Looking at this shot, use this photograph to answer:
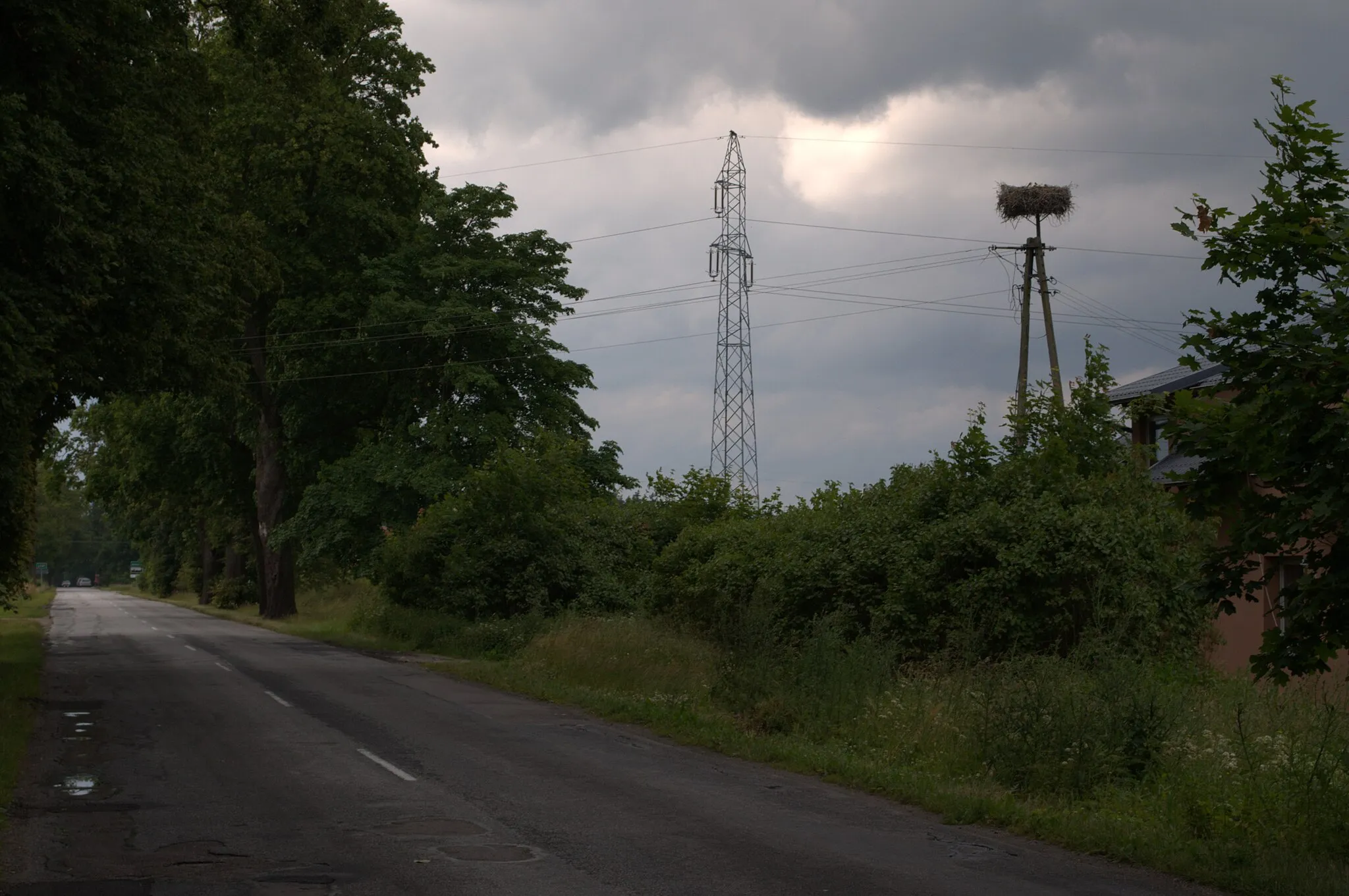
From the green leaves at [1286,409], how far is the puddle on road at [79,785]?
9.82 metres

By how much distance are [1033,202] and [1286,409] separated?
90.3ft

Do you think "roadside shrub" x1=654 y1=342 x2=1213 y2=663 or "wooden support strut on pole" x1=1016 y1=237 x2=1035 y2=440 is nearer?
"roadside shrub" x1=654 y1=342 x2=1213 y2=663

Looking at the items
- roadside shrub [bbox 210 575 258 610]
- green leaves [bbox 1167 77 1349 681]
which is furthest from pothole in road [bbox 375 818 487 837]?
roadside shrub [bbox 210 575 258 610]

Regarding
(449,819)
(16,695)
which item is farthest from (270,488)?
(449,819)

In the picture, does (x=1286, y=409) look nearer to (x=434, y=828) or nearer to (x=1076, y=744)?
(x=1076, y=744)

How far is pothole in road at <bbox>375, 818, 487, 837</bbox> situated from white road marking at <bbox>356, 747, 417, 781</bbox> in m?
2.06

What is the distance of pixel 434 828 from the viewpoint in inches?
388

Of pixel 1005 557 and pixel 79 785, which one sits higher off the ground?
pixel 1005 557

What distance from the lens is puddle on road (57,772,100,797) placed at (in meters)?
11.4

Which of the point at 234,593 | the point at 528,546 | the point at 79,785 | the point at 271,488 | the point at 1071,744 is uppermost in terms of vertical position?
the point at 271,488

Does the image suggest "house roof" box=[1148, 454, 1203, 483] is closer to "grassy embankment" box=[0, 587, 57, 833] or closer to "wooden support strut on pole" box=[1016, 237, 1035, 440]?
"wooden support strut on pole" box=[1016, 237, 1035, 440]

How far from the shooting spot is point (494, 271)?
38000 millimetres

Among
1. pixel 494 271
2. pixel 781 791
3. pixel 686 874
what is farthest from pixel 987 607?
pixel 494 271

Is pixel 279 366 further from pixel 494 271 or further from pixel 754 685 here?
pixel 754 685
